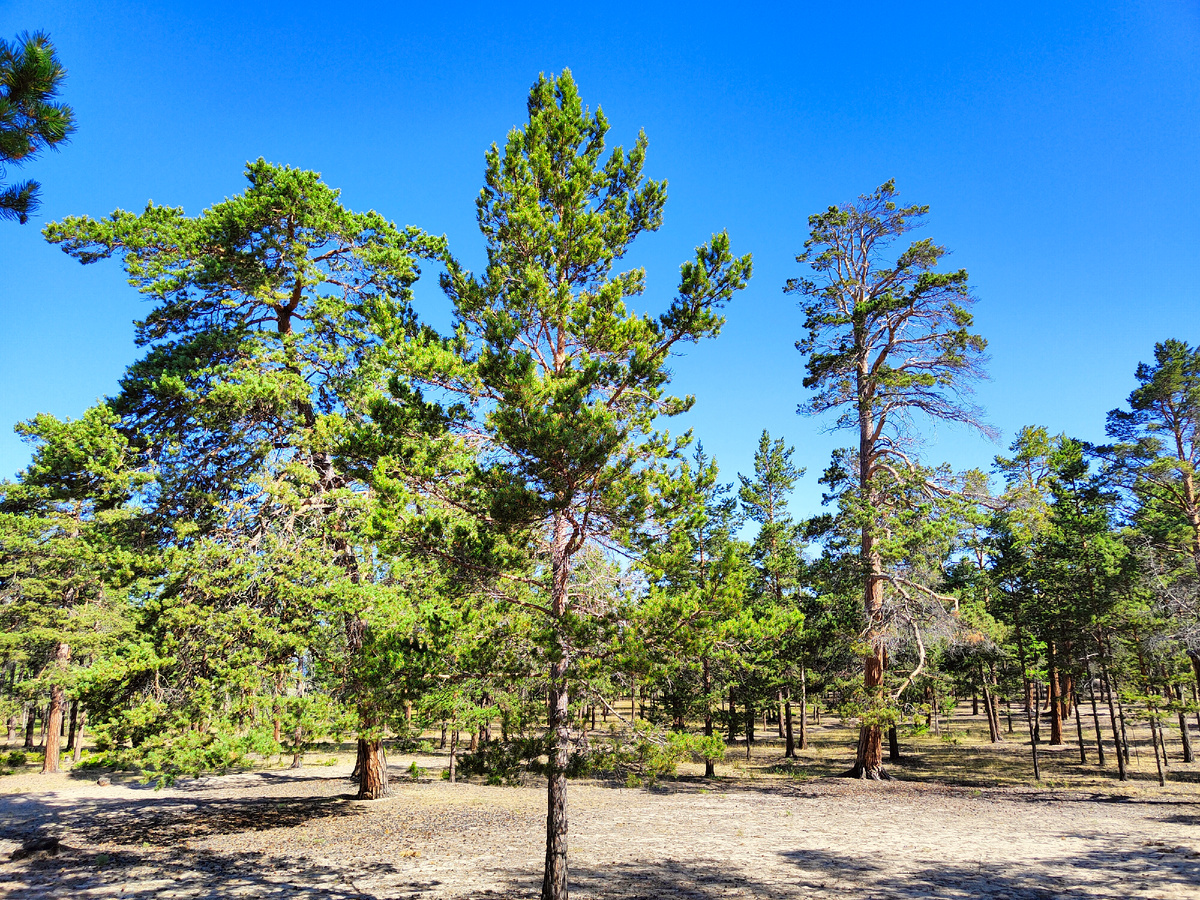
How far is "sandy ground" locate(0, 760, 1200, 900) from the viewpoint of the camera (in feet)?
30.9

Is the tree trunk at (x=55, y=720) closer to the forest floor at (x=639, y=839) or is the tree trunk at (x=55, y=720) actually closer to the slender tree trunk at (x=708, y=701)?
the forest floor at (x=639, y=839)

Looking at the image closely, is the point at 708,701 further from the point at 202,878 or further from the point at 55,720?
the point at 55,720

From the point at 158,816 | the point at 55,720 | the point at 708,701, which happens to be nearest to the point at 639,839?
the point at 708,701

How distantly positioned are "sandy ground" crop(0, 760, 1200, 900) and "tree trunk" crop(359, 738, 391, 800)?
1.93 ft

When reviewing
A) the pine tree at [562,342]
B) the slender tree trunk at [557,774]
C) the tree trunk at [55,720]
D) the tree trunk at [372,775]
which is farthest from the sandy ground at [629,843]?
the tree trunk at [55,720]

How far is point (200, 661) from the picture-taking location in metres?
11.3

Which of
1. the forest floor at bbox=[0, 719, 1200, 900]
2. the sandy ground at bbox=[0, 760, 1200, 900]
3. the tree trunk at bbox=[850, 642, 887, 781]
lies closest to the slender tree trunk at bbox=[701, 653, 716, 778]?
the forest floor at bbox=[0, 719, 1200, 900]

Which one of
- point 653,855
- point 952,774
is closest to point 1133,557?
point 952,774

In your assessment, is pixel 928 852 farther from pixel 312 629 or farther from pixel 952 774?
pixel 952 774

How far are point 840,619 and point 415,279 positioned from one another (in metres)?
18.4

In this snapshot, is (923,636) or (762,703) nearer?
(923,636)

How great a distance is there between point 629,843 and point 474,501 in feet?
28.4

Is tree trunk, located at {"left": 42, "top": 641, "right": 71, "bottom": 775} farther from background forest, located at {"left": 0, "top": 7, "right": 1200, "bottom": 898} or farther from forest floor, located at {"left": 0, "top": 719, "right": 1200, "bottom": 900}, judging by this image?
background forest, located at {"left": 0, "top": 7, "right": 1200, "bottom": 898}

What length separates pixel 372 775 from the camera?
17688 millimetres
